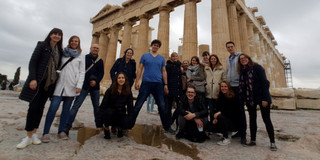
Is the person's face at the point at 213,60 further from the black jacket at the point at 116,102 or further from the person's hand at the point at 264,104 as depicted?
the black jacket at the point at 116,102

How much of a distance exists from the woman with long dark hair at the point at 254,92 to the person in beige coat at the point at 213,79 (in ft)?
2.27

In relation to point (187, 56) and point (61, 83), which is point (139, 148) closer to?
point (61, 83)

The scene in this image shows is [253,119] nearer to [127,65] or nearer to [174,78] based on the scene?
[174,78]

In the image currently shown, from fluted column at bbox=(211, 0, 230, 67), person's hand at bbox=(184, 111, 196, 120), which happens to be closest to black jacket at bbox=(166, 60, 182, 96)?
person's hand at bbox=(184, 111, 196, 120)

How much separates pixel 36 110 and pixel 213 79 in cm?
360

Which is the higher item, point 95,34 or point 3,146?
point 95,34

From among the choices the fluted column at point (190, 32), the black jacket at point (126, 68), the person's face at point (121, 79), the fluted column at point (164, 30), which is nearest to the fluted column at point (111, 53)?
the fluted column at point (164, 30)

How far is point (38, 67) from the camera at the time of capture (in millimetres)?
2469

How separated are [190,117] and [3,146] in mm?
2881

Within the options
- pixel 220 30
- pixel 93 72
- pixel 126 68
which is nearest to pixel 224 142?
pixel 126 68

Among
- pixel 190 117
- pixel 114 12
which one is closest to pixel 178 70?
pixel 190 117

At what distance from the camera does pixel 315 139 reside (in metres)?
2.98

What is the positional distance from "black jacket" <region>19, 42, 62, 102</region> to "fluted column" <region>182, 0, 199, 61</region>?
11212 millimetres

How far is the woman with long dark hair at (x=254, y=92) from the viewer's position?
267 centimetres
